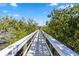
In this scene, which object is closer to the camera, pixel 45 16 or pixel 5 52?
pixel 5 52

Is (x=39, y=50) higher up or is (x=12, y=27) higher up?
(x=12, y=27)

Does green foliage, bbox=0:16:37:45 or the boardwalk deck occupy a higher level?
green foliage, bbox=0:16:37:45

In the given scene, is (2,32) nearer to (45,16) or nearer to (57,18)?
(45,16)

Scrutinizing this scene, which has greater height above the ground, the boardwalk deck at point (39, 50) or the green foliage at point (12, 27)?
the green foliage at point (12, 27)

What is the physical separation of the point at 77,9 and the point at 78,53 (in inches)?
32.3

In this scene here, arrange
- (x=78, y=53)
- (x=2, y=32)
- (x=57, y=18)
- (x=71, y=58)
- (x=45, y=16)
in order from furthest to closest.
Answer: (x=57, y=18)
(x=2, y=32)
(x=45, y=16)
(x=78, y=53)
(x=71, y=58)

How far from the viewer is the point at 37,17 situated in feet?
15.4

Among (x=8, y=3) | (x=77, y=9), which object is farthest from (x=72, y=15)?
(x=8, y=3)

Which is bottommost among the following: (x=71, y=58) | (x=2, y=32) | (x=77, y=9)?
(x=71, y=58)

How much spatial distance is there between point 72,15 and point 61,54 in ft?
2.71

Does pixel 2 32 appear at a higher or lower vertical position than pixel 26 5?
lower

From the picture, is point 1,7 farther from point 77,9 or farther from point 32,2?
point 77,9

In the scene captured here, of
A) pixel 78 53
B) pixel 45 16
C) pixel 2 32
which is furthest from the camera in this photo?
pixel 2 32

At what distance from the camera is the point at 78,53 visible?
429cm
